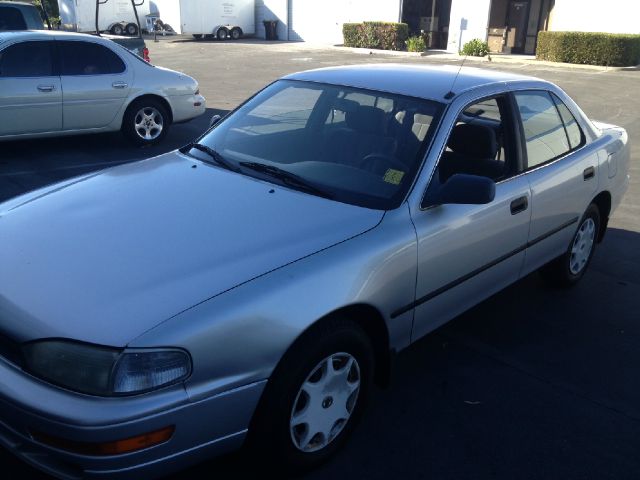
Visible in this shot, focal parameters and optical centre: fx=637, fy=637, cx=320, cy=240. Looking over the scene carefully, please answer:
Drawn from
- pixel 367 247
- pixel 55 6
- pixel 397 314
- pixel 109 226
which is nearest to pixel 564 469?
pixel 397 314

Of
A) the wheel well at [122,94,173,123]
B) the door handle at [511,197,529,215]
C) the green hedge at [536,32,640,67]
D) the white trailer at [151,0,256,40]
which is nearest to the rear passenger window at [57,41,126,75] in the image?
the wheel well at [122,94,173,123]

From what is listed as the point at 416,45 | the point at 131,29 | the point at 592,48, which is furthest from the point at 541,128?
the point at 131,29

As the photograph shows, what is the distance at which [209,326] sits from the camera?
7.41 ft

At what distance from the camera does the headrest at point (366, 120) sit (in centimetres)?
347

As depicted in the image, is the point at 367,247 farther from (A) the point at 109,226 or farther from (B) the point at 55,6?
(B) the point at 55,6

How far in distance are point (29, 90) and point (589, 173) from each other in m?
6.37

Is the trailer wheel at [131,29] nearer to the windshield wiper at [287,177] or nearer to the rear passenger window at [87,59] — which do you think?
the rear passenger window at [87,59]

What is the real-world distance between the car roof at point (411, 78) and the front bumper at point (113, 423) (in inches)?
76.2

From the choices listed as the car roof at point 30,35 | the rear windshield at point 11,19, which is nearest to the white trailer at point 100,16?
the rear windshield at point 11,19

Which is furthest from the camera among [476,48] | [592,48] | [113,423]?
[476,48]

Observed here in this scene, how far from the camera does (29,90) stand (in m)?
7.63

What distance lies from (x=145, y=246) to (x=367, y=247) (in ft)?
3.09

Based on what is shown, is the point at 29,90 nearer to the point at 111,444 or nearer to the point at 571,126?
the point at 571,126

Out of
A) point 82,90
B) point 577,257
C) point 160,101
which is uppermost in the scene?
point 82,90
